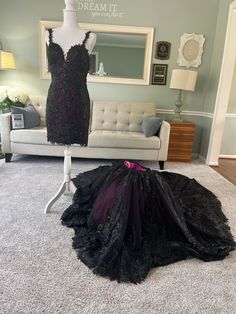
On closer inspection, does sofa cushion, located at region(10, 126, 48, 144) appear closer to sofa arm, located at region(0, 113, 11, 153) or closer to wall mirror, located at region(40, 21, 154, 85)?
sofa arm, located at region(0, 113, 11, 153)

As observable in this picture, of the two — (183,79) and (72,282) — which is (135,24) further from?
(72,282)

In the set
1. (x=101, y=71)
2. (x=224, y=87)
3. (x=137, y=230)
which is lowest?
(x=137, y=230)

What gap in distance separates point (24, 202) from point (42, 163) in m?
1.12

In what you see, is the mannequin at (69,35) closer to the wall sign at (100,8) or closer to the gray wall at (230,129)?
the wall sign at (100,8)

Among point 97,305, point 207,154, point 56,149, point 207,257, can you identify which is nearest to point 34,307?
point 97,305

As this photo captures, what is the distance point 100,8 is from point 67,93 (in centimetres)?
245

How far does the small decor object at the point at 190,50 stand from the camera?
3570 mm

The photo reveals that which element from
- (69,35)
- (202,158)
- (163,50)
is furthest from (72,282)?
(163,50)

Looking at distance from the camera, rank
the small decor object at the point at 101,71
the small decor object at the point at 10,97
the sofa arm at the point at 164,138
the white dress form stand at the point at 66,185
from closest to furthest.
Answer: the white dress form stand at the point at 66,185, the sofa arm at the point at 164,138, the small decor object at the point at 10,97, the small decor object at the point at 101,71

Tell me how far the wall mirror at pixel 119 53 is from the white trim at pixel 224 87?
1070 mm

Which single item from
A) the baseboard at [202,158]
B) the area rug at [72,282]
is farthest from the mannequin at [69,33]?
the baseboard at [202,158]

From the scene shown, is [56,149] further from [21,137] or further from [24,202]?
[24,202]

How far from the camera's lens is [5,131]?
297cm

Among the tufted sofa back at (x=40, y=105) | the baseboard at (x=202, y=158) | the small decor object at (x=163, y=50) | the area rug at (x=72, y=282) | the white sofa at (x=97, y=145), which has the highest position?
the small decor object at (x=163, y=50)
